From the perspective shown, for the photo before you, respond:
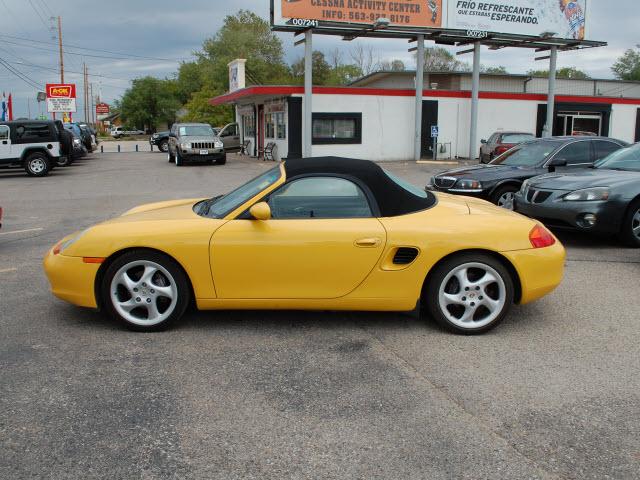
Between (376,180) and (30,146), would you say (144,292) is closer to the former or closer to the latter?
(376,180)

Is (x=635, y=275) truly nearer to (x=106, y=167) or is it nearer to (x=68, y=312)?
(x=68, y=312)

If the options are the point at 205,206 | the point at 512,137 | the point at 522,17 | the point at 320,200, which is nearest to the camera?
the point at 320,200

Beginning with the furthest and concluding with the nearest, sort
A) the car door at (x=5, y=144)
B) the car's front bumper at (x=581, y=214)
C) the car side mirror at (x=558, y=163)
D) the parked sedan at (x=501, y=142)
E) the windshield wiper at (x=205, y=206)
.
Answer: the parked sedan at (x=501, y=142) → the car door at (x=5, y=144) → the car side mirror at (x=558, y=163) → the car's front bumper at (x=581, y=214) → the windshield wiper at (x=205, y=206)

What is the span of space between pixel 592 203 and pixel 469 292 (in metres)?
3.87

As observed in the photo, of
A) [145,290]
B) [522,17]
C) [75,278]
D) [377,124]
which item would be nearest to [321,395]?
[145,290]

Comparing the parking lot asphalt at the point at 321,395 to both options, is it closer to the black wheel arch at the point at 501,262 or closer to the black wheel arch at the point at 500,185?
the black wheel arch at the point at 501,262

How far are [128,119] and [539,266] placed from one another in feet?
327

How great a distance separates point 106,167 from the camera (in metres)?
25.3

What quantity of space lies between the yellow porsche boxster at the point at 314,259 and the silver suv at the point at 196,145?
67.9 ft

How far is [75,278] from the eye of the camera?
4.62 meters

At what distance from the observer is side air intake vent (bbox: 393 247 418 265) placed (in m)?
4.51

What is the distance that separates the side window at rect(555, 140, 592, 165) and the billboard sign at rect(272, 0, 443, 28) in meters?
15.5

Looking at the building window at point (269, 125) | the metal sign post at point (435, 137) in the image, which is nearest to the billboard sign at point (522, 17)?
the metal sign post at point (435, 137)

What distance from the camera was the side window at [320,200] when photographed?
15.3ft
